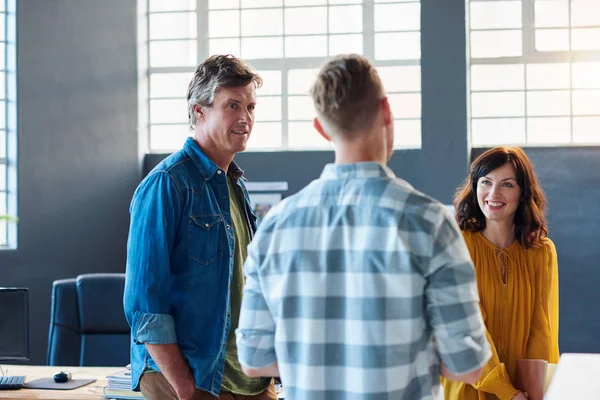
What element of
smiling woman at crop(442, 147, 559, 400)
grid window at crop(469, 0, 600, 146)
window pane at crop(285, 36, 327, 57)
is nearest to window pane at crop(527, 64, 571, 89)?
grid window at crop(469, 0, 600, 146)

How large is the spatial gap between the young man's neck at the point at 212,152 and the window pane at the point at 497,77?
4292mm

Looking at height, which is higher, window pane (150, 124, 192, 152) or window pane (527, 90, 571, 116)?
window pane (527, 90, 571, 116)

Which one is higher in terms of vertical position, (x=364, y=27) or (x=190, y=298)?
(x=364, y=27)

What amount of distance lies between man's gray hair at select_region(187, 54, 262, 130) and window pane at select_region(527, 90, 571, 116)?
4.38 metres

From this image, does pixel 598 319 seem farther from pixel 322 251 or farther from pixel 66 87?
pixel 322 251

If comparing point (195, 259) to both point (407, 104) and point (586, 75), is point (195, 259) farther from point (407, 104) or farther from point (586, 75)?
point (586, 75)

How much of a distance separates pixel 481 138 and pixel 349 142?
4.89 metres

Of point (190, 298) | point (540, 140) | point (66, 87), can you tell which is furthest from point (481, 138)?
point (190, 298)

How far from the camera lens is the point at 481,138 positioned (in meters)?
6.10

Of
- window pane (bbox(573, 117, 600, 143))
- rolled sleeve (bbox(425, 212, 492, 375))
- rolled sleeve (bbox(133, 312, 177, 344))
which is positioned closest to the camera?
rolled sleeve (bbox(425, 212, 492, 375))

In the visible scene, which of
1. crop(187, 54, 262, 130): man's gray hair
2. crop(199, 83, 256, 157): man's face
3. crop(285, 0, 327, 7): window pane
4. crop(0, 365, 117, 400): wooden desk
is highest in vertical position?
crop(285, 0, 327, 7): window pane

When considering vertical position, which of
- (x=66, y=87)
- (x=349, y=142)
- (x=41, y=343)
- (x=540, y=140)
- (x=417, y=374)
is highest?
(x=66, y=87)

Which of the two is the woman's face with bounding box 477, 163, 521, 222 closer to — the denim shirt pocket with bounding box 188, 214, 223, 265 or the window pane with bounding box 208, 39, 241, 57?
the denim shirt pocket with bounding box 188, 214, 223, 265

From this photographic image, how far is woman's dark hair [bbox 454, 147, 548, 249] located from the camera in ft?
8.79
